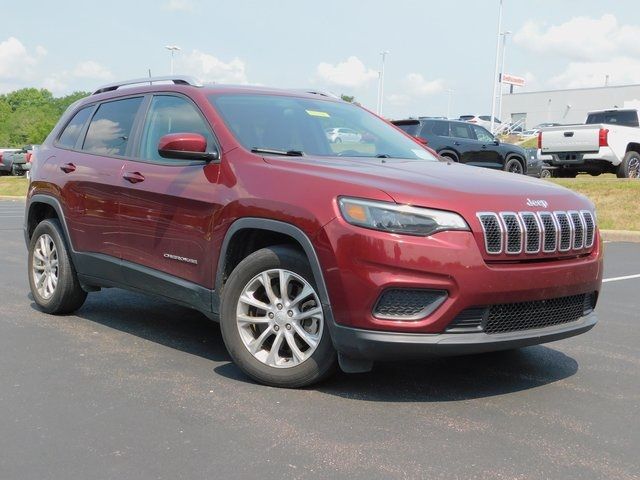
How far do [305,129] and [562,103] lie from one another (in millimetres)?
88090

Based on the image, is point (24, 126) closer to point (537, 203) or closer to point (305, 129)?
point (305, 129)

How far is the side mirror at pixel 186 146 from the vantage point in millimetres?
4590

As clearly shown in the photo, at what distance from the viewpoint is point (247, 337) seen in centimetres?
439

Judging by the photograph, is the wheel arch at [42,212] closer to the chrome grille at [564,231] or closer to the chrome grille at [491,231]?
the chrome grille at [491,231]

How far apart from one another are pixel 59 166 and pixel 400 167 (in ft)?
9.92

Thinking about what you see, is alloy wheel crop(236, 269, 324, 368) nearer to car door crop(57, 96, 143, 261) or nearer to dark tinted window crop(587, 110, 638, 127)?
car door crop(57, 96, 143, 261)

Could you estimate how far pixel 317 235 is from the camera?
3.98 metres

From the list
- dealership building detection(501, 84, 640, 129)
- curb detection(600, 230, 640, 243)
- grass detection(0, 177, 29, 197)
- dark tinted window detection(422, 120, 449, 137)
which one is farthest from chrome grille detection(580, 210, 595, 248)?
dealership building detection(501, 84, 640, 129)

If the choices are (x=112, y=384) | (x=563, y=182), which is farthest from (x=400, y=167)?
(x=563, y=182)

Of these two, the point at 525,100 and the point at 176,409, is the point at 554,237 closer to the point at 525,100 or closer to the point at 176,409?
the point at 176,409

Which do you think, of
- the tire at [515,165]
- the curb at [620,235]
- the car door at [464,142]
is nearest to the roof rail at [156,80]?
the curb at [620,235]

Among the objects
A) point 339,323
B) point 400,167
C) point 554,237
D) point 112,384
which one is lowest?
point 112,384

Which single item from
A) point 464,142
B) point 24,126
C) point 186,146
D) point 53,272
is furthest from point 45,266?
point 24,126

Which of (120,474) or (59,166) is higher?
(59,166)
